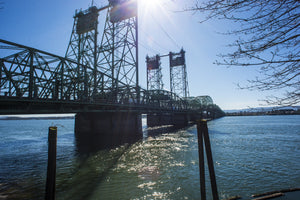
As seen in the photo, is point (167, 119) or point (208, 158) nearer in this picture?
point (208, 158)

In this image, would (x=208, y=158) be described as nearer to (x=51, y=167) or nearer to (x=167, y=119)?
(x=51, y=167)

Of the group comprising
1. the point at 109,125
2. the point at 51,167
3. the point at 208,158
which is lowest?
the point at 109,125

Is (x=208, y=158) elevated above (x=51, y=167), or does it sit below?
above

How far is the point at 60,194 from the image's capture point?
6.44m

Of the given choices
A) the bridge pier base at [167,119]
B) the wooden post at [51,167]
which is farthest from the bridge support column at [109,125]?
the bridge pier base at [167,119]

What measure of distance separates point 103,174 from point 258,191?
313 inches

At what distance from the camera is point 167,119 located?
55531 mm

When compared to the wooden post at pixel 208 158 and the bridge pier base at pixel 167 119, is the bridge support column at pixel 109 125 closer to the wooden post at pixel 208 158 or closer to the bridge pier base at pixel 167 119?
the wooden post at pixel 208 158

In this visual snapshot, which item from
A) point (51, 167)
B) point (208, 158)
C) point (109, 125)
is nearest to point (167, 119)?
point (109, 125)

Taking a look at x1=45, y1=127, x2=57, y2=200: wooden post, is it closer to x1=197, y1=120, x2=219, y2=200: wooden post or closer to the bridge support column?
x1=197, y1=120, x2=219, y2=200: wooden post

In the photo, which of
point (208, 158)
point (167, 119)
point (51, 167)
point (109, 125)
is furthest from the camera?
point (167, 119)

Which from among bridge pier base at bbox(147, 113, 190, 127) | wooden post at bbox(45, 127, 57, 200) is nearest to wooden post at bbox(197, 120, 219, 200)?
wooden post at bbox(45, 127, 57, 200)

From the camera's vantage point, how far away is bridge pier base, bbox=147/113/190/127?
52719 mm

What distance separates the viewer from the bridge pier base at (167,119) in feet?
173
